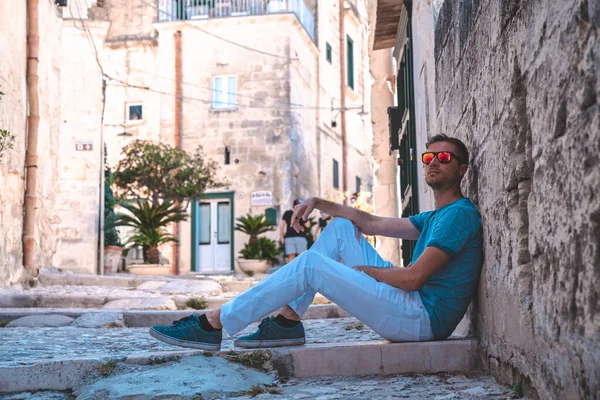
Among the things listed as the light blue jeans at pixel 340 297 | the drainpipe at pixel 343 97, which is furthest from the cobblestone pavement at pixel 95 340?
the drainpipe at pixel 343 97

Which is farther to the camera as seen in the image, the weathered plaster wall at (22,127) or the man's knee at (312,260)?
the weathered plaster wall at (22,127)

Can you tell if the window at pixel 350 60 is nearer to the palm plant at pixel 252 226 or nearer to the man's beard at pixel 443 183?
the palm plant at pixel 252 226

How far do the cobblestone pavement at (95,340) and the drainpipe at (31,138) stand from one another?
478 centimetres

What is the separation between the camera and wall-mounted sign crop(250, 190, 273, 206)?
22.3 metres

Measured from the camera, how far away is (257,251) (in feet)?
62.4

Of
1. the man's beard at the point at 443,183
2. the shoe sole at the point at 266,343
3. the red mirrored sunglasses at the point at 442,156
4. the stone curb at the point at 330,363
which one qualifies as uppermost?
the red mirrored sunglasses at the point at 442,156

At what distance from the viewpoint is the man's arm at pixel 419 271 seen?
336cm

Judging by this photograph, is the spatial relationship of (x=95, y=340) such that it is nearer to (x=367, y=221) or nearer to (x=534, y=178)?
(x=367, y=221)

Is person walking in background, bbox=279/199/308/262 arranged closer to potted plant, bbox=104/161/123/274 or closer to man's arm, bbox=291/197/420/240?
potted plant, bbox=104/161/123/274

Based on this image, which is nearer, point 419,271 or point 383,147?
point 419,271

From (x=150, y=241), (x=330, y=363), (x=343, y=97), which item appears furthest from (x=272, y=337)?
(x=343, y=97)

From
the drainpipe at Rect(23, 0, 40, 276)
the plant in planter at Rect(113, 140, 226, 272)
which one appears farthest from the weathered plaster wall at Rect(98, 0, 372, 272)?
the drainpipe at Rect(23, 0, 40, 276)

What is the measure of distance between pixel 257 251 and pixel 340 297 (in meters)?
15.6

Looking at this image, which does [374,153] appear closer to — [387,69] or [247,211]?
[387,69]
